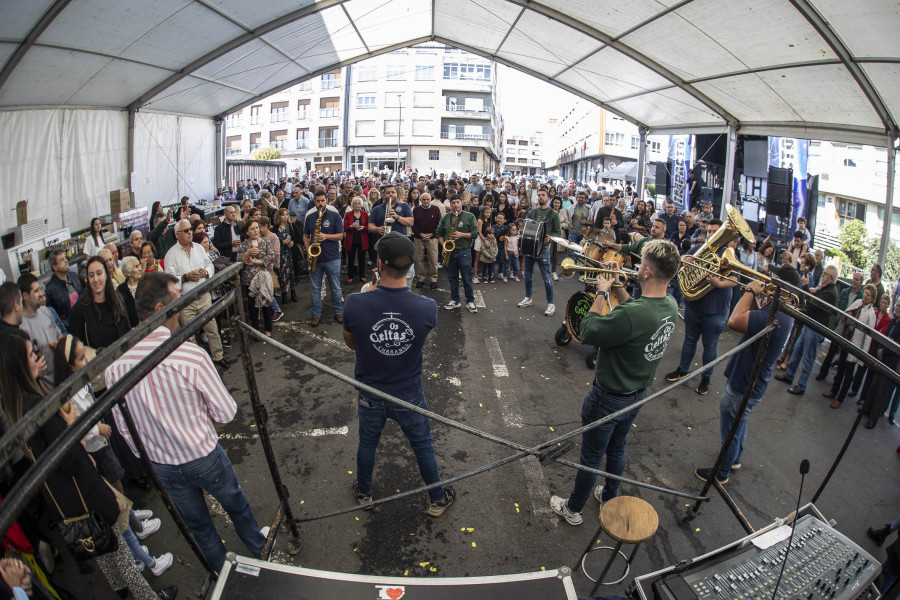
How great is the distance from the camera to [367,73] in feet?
162

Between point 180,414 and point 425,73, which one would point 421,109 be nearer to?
point 425,73

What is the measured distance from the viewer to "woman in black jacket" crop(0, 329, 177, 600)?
8.41 feet

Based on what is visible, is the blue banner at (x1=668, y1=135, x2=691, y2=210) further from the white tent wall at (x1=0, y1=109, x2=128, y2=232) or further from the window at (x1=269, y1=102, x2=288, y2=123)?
the window at (x1=269, y1=102, x2=288, y2=123)

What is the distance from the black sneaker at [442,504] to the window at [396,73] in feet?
170

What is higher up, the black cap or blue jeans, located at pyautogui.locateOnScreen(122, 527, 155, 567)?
the black cap

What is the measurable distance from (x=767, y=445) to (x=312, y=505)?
4.40 metres

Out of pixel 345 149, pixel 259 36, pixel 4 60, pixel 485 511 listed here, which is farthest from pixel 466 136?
pixel 485 511

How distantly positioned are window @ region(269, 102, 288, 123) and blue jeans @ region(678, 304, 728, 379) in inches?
2219

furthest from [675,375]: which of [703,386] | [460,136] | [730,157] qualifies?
[460,136]

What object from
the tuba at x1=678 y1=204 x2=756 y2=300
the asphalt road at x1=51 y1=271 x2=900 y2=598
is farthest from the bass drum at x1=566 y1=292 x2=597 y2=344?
the tuba at x1=678 y1=204 x2=756 y2=300

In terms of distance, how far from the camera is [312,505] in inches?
150

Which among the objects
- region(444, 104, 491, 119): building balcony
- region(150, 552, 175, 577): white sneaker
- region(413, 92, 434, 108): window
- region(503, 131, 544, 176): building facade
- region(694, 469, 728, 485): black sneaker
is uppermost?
region(503, 131, 544, 176): building facade

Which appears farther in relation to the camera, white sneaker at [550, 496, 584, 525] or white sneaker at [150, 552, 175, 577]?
white sneaker at [550, 496, 584, 525]

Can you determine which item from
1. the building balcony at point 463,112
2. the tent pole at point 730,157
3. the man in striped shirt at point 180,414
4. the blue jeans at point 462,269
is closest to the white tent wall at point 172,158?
the blue jeans at point 462,269
